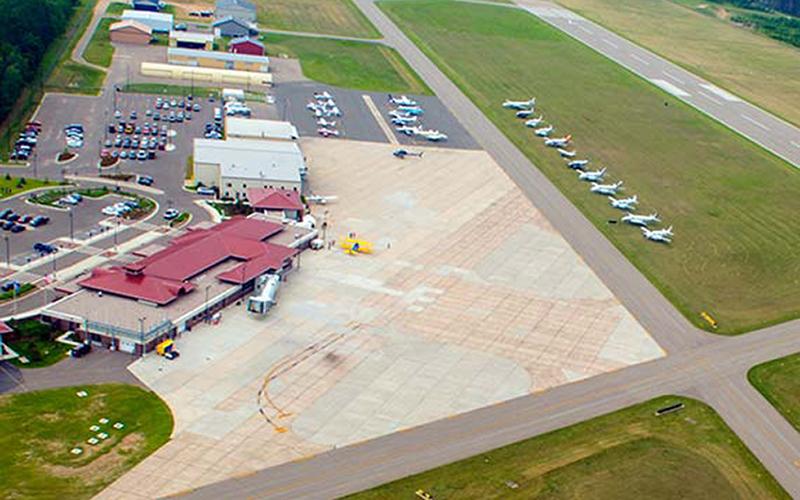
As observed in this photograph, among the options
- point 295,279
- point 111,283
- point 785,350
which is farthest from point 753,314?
point 111,283

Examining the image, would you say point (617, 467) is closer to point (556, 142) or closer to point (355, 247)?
point (355, 247)

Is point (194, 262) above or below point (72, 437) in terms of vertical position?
above

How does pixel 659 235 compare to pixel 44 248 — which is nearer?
pixel 44 248

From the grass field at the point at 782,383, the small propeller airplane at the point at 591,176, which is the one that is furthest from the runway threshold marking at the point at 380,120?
the grass field at the point at 782,383

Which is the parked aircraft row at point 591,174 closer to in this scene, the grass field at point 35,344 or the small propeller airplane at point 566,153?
the small propeller airplane at point 566,153

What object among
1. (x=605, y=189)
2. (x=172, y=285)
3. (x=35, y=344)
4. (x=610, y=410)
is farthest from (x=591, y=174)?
(x=35, y=344)
